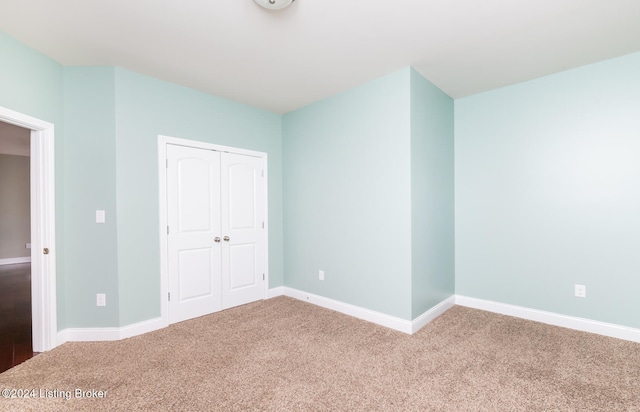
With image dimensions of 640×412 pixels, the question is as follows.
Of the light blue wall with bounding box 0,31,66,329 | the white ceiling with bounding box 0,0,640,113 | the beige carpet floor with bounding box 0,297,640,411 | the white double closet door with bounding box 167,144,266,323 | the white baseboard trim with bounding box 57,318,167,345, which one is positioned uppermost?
the white ceiling with bounding box 0,0,640,113

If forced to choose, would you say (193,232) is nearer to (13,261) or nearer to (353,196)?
(353,196)

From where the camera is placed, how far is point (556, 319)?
119 inches

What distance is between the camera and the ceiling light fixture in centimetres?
189

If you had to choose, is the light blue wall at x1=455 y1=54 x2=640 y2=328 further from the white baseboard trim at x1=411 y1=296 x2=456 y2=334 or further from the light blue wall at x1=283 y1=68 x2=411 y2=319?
the light blue wall at x1=283 y1=68 x2=411 y2=319

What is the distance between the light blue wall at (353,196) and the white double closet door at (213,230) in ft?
1.82

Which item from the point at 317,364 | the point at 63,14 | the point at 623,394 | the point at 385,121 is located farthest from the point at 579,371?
the point at 63,14

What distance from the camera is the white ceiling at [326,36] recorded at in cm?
Answer: 200

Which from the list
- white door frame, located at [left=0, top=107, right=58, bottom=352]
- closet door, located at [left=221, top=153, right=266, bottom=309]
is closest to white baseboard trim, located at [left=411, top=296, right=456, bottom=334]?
closet door, located at [left=221, top=153, right=266, bottom=309]

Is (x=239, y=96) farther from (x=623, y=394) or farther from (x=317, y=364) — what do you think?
(x=623, y=394)

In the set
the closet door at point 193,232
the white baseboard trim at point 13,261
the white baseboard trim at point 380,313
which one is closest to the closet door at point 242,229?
the closet door at point 193,232

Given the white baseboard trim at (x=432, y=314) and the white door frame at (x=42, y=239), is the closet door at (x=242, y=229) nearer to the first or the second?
the white door frame at (x=42, y=239)

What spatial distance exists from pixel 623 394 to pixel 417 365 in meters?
1.29

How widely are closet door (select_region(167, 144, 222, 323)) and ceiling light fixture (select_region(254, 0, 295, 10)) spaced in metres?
1.92

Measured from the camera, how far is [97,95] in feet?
9.09
